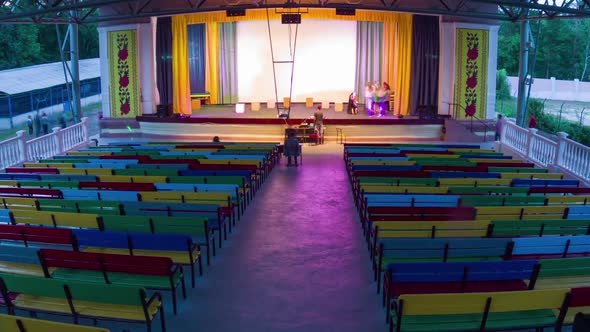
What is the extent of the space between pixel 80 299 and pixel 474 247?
3650mm

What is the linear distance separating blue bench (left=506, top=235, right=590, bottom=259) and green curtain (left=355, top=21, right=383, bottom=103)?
18.7 metres

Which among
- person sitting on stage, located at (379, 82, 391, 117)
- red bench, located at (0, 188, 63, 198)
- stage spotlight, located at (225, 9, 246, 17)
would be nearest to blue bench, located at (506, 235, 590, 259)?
red bench, located at (0, 188, 63, 198)

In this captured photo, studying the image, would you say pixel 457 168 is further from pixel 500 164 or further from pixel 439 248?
pixel 439 248

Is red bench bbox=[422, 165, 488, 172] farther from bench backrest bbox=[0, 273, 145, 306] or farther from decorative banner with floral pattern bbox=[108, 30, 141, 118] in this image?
decorative banner with floral pattern bbox=[108, 30, 141, 118]

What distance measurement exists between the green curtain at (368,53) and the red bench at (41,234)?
19199 mm

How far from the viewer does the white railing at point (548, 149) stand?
35.6 ft

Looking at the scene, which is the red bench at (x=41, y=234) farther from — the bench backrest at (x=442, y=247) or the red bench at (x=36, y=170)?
the red bench at (x=36, y=170)

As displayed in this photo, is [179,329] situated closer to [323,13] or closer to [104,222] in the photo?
[104,222]

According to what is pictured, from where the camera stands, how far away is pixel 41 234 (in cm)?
567

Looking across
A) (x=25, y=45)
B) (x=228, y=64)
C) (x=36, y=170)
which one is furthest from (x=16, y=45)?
(x=36, y=170)

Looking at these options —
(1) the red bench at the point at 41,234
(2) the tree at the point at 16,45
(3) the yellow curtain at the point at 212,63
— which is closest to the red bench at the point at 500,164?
(1) the red bench at the point at 41,234

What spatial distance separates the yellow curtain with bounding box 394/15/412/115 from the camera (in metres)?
20.4

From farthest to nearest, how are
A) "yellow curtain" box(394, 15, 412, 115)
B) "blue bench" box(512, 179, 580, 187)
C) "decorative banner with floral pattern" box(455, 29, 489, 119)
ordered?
1. "yellow curtain" box(394, 15, 412, 115)
2. "decorative banner with floral pattern" box(455, 29, 489, 119)
3. "blue bench" box(512, 179, 580, 187)

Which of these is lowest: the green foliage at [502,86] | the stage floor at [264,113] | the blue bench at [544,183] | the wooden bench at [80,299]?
the wooden bench at [80,299]
